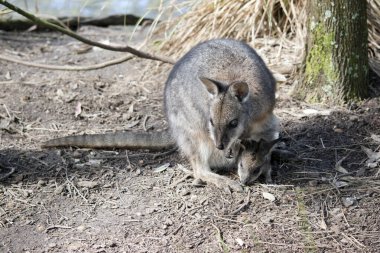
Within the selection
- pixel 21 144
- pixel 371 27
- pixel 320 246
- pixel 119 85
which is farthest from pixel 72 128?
pixel 371 27

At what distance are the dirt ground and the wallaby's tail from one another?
0.07 m

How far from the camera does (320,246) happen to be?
3732mm

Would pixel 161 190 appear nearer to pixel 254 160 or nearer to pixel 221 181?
pixel 221 181

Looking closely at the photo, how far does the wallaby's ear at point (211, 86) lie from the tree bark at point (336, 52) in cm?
141

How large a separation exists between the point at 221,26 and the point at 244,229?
9.48 feet

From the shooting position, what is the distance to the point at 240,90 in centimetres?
414

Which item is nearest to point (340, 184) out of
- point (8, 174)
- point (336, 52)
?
point (336, 52)

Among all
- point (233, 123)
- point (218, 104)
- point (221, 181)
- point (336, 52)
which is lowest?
point (221, 181)

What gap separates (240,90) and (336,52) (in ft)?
4.54

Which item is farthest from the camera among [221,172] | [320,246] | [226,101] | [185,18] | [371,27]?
[185,18]

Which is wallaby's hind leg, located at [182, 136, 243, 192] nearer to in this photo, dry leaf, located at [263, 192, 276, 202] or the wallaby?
the wallaby

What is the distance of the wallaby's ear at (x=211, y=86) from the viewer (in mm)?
4111

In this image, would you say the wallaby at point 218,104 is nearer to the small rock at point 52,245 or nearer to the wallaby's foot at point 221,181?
the wallaby's foot at point 221,181

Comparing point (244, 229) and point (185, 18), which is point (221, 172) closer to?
point (244, 229)
